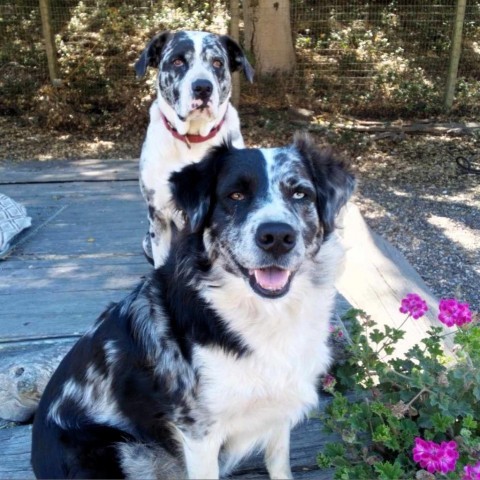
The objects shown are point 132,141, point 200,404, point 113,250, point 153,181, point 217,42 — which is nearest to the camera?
point 200,404

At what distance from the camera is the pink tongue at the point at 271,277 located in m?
2.18

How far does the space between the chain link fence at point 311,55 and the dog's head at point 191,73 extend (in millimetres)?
5896

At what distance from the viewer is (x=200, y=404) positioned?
2125 mm

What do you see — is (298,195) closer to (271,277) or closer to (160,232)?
(271,277)

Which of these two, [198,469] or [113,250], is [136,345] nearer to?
[198,469]

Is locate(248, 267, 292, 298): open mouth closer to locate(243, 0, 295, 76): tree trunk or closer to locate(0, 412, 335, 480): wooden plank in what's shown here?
locate(0, 412, 335, 480): wooden plank

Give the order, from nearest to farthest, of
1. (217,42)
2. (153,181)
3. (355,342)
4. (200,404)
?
1. (200,404)
2. (355,342)
3. (153,181)
4. (217,42)

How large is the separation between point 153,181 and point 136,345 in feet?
5.55

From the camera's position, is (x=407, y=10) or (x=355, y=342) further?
(x=407, y=10)

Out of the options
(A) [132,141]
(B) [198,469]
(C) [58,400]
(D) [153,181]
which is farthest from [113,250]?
(A) [132,141]

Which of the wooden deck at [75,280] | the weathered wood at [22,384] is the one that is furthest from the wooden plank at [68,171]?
the weathered wood at [22,384]

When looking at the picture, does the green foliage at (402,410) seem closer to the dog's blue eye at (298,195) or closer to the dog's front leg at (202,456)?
the dog's front leg at (202,456)

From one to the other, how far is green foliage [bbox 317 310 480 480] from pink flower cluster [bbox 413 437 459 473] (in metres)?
0.09

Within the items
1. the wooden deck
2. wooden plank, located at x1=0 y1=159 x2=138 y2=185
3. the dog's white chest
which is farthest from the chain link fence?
the dog's white chest
